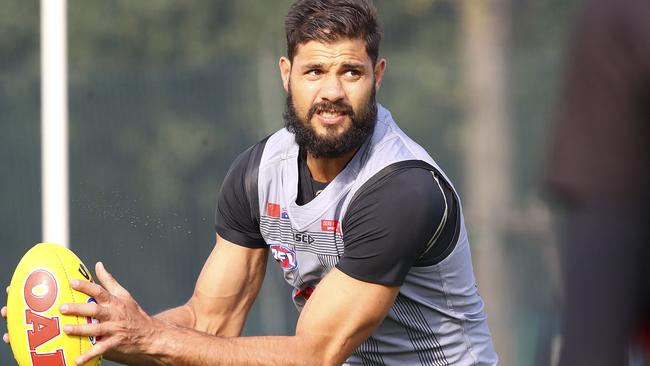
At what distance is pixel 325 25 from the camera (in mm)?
3730

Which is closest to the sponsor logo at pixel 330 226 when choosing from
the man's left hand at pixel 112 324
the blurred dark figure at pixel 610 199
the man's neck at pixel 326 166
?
the man's neck at pixel 326 166

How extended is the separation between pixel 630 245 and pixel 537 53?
20.2 feet

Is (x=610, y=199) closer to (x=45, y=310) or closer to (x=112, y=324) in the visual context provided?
(x=112, y=324)

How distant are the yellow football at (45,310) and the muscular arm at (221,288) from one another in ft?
1.85

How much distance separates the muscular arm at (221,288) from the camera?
412cm

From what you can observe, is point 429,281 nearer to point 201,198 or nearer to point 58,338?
point 58,338

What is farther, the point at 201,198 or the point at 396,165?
the point at 201,198

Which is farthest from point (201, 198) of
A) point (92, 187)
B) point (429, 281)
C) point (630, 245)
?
point (630, 245)

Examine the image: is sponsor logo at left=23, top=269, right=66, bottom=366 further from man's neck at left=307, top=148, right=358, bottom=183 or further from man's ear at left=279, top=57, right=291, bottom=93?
man's ear at left=279, top=57, right=291, bottom=93

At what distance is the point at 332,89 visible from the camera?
144 inches

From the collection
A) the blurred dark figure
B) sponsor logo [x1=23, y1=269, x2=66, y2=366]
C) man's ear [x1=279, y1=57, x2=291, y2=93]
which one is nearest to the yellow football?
sponsor logo [x1=23, y1=269, x2=66, y2=366]

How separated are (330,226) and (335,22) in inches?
26.2

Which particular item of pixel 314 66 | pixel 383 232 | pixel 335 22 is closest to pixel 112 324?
pixel 383 232

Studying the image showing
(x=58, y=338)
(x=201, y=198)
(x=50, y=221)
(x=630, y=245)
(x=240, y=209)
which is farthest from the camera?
(x=201, y=198)
